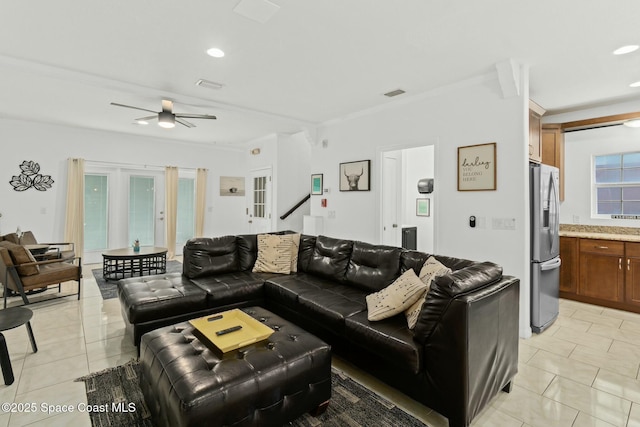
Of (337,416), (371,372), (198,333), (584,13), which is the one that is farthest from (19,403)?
(584,13)

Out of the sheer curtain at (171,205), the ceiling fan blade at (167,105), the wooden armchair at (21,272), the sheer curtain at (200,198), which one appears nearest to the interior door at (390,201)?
the ceiling fan blade at (167,105)

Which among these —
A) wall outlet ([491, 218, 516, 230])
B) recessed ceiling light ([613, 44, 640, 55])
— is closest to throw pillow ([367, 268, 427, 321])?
wall outlet ([491, 218, 516, 230])

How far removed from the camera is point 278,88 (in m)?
4.00

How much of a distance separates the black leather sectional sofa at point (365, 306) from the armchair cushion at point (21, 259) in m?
1.52

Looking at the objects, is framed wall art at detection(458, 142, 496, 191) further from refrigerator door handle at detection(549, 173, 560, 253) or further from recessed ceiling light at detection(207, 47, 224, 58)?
recessed ceiling light at detection(207, 47, 224, 58)

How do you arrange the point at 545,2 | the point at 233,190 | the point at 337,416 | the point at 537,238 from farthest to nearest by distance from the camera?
1. the point at 233,190
2. the point at 537,238
3. the point at 545,2
4. the point at 337,416

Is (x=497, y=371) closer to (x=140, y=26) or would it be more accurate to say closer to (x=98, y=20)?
(x=140, y=26)

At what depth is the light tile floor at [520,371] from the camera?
199cm

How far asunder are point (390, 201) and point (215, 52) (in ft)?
10.1

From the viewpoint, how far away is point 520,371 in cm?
256

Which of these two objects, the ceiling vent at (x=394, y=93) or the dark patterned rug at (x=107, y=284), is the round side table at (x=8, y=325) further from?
the ceiling vent at (x=394, y=93)

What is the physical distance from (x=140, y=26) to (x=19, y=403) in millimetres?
2832

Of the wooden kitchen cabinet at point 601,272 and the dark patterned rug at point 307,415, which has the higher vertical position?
the wooden kitchen cabinet at point 601,272

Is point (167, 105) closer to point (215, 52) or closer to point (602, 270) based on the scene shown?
point (215, 52)
